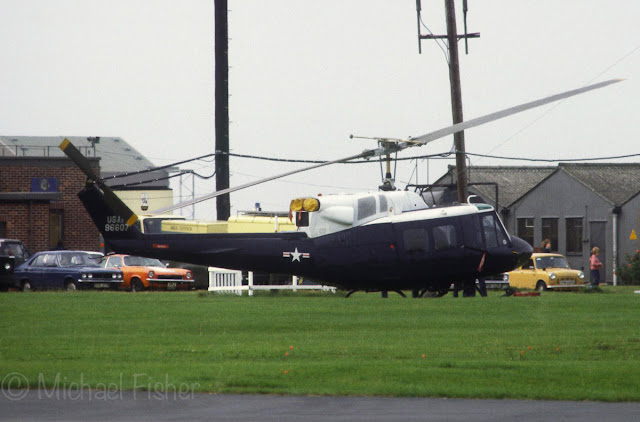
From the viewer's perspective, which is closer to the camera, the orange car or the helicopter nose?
the helicopter nose

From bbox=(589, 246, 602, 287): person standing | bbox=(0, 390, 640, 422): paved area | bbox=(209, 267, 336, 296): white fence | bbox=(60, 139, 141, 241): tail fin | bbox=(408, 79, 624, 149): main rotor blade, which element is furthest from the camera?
bbox=(589, 246, 602, 287): person standing

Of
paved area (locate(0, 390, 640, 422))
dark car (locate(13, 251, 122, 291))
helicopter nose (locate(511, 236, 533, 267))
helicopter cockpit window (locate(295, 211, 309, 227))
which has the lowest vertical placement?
paved area (locate(0, 390, 640, 422))

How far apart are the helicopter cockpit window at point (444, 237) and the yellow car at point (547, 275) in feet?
67.7

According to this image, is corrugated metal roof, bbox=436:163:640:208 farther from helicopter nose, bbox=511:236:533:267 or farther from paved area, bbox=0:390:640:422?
paved area, bbox=0:390:640:422

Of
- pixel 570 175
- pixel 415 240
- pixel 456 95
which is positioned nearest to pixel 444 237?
pixel 415 240

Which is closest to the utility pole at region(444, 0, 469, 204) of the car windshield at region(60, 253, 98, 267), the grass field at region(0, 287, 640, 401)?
the grass field at region(0, 287, 640, 401)

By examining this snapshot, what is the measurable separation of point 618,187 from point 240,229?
2816 cm

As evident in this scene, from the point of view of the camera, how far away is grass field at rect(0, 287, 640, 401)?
12.4 meters

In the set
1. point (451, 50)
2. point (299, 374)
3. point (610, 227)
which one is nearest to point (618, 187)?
point (610, 227)

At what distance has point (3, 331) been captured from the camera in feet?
65.2

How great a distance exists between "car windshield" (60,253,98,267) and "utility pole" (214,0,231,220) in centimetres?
522

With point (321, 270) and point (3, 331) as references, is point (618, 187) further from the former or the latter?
point (3, 331)

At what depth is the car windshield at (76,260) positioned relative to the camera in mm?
42194

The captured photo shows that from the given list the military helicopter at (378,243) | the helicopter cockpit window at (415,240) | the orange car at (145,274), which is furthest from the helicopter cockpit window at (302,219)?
the orange car at (145,274)
